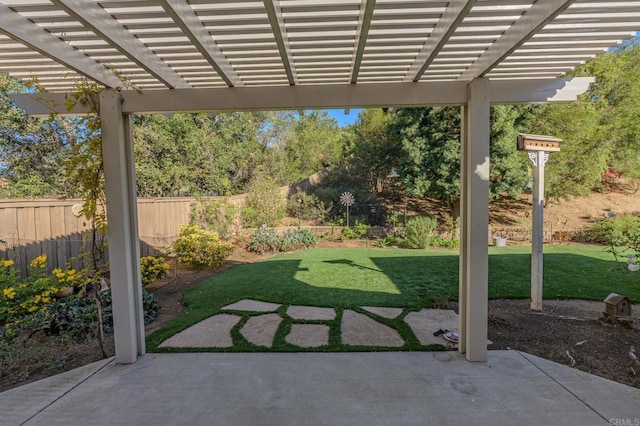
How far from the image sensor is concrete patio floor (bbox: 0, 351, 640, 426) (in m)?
2.02

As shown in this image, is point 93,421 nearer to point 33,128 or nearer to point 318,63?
point 318,63

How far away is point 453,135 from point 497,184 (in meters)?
2.13

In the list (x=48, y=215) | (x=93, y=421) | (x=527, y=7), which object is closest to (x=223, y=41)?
(x=527, y=7)

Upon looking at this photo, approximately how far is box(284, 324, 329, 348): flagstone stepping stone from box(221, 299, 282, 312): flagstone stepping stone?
67cm

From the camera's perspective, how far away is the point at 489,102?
2654 mm

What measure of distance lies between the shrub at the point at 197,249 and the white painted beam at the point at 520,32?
5.90m

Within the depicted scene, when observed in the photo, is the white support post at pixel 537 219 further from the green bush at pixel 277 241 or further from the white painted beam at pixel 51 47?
the green bush at pixel 277 241

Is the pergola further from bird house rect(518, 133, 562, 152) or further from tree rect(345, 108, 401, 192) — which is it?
tree rect(345, 108, 401, 192)

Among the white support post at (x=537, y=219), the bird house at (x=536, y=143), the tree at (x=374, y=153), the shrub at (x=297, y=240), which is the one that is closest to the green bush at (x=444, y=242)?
the shrub at (x=297, y=240)

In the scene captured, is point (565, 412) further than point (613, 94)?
No

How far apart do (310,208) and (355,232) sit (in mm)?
2295

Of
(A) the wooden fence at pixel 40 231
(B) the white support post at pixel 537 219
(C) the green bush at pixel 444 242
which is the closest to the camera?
(B) the white support post at pixel 537 219

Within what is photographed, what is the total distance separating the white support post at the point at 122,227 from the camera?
104 inches

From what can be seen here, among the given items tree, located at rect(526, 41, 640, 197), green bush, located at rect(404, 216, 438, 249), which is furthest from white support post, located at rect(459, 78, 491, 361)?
tree, located at rect(526, 41, 640, 197)
